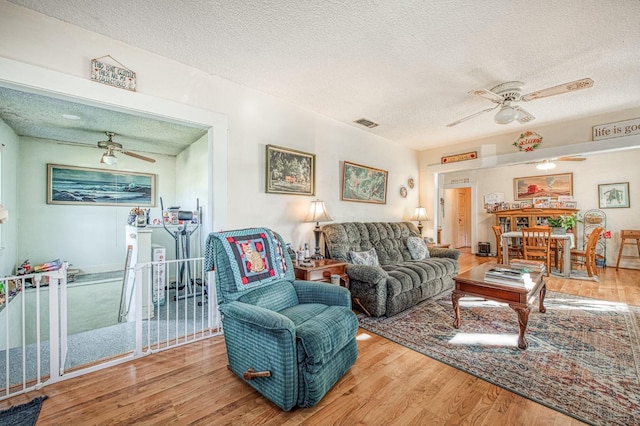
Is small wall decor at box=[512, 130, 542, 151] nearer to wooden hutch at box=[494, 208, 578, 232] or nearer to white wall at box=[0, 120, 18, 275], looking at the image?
wooden hutch at box=[494, 208, 578, 232]

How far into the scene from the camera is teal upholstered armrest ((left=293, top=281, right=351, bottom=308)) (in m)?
2.15

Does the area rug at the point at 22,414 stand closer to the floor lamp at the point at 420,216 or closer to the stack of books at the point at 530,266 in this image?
the stack of books at the point at 530,266

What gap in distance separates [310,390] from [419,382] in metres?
0.81

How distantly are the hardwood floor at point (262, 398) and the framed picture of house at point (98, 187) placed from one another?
12.7 ft

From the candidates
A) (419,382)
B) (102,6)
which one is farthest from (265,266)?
(102,6)

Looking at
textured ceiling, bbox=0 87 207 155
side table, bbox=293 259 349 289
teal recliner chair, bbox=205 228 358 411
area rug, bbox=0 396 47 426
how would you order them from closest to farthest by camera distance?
area rug, bbox=0 396 47 426
teal recliner chair, bbox=205 228 358 411
side table, bbox=293 259 349 289
textured ceiling, bbox=0 87 207 155

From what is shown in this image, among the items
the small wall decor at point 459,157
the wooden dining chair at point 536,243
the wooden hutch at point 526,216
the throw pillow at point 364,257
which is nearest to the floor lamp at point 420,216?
the small wall decor at point 459,157

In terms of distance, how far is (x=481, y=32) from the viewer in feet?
6.93

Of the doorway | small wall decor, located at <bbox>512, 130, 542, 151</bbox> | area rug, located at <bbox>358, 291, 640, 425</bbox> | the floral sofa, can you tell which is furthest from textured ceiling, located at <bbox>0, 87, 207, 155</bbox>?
the doorway

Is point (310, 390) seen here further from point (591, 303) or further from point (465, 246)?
point (465, 246)

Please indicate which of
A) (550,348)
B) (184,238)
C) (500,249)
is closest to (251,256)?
(550,348)

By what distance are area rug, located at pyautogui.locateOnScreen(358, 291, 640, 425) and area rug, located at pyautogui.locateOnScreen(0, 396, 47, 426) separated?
2434mm

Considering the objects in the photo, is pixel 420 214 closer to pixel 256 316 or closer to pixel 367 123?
pixel 367 123

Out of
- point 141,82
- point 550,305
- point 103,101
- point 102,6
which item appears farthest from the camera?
point 550,305
